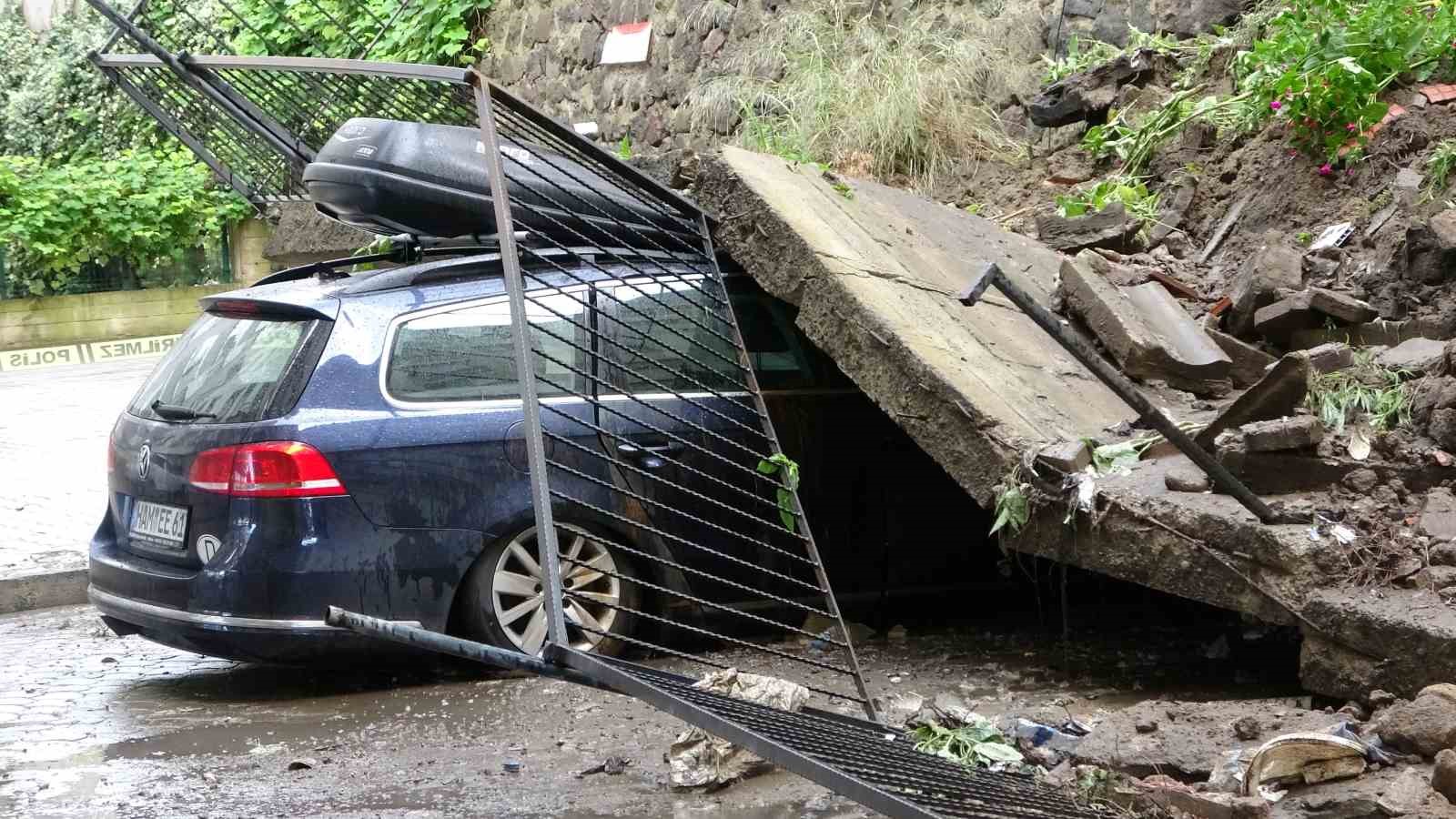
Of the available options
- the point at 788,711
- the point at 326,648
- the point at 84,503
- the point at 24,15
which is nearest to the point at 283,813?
the point at 326,648

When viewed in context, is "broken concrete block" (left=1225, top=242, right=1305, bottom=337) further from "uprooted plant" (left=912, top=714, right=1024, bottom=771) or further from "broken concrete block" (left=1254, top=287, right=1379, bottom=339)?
"uprooted plant" (left=912, top=714, right=1024, bottom=771)

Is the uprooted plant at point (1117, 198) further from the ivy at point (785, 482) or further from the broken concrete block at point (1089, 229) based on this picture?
the ivy at point (785, 482)

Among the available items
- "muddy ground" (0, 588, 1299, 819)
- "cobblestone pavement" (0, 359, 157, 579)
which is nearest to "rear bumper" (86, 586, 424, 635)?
"muddy ground" (0, 588, 1299, 819)

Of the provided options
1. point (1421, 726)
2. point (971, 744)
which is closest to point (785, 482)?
point (971, 744)

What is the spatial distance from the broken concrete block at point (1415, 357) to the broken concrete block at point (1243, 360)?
0.54 meters

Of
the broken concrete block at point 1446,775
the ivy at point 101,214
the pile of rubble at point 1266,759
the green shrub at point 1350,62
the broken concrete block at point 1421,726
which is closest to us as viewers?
the broken concrete block at point 1446,775

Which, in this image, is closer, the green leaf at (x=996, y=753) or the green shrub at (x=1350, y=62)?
the green leaf at (x=996, y=753)

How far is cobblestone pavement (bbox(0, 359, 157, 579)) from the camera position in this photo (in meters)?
7.92

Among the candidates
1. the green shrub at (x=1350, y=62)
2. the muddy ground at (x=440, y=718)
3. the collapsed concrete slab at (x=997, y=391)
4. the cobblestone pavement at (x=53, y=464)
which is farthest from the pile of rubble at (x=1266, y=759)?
the cobblestone pavement at (x=53, y=464)

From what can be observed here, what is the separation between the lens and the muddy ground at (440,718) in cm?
432

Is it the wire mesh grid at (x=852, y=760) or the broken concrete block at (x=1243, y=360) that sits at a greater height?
the broken concrete block at (x=1243, y=360)

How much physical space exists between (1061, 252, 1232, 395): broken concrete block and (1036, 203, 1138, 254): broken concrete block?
1.07m

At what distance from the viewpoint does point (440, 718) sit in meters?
5.16

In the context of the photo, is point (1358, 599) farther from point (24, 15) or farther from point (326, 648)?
point (24, 15)
